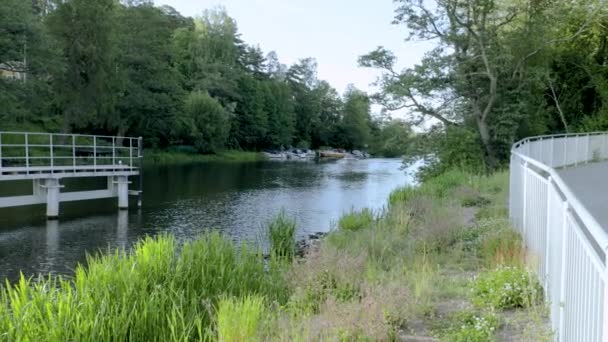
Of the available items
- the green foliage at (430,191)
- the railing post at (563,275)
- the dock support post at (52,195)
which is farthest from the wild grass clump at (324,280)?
the dock support post at (52,195)

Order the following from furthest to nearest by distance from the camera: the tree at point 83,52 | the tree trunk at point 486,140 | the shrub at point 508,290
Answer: the tree at point 83,52 → the tree trunk at point 486,140 → the shrub at point 508,290

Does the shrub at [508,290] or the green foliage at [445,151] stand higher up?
the green foliage at [445,151]

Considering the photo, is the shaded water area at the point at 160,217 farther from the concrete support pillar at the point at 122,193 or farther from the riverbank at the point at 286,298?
the riverbank at the point at 286,298

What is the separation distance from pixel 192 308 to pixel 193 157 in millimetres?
53966

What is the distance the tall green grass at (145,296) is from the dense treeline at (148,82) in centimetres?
2017

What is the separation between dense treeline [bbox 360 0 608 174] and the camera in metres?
23.8

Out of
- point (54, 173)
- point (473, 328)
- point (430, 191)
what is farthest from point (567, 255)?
point (54, 173)

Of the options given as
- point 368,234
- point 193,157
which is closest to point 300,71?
point 193,157

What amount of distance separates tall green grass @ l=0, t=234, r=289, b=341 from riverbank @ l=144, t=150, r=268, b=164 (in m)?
45.7

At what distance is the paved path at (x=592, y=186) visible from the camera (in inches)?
344

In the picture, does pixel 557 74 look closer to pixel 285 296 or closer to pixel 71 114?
pixel 285 296

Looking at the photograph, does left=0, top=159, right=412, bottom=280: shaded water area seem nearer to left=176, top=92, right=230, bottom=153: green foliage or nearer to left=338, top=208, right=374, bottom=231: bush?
left=338, top=208, right=374, bottom=231: bush

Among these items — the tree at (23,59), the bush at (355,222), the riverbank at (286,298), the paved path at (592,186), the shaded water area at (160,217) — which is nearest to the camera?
the riverbank at (286,298)

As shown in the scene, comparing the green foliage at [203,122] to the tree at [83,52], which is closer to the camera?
the tree at [83,52]
